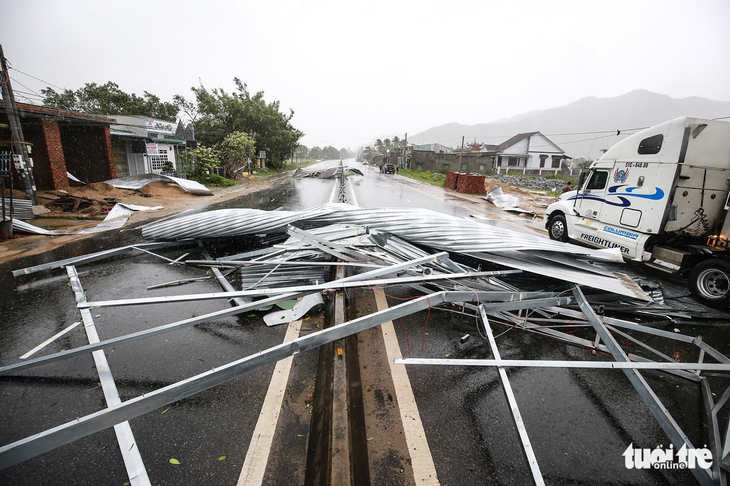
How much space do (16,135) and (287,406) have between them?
573 inches

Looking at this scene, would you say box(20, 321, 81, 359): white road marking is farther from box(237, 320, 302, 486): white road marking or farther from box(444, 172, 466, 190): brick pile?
box(444, 172, 466, 190): brick pile

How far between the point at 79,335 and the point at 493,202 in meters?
18.0

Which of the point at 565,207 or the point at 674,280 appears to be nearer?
the point at 674,280

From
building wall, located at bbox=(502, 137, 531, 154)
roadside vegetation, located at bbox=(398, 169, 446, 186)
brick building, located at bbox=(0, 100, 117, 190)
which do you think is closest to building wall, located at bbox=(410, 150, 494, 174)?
roadside vegetation, located at bbox=(398, 169, 446, 186)

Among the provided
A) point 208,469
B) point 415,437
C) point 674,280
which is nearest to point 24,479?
point 208,469

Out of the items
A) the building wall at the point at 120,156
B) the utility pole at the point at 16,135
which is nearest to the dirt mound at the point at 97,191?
the utility pole at the point at 16,135

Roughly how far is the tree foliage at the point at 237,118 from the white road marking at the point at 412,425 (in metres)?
38.8

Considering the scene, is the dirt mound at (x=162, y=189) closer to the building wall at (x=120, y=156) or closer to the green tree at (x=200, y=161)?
the green tree at (x=200, y=161)

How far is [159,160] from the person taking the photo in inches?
991

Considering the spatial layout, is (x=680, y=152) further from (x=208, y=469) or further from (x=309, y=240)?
(x=208, y=469)

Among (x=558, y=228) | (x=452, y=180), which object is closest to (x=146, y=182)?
(x=558, y=228)

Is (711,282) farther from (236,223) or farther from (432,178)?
(432,178)

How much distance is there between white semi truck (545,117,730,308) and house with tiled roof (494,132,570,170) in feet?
147

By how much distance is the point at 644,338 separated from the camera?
412cm
